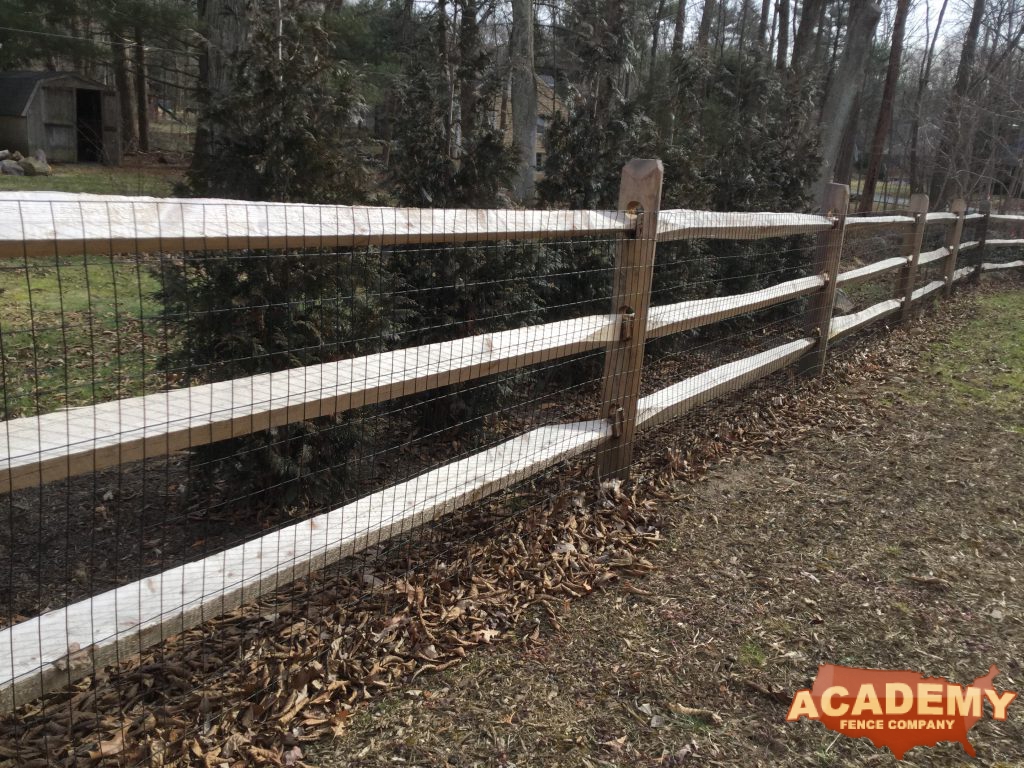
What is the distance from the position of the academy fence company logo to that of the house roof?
22.6m

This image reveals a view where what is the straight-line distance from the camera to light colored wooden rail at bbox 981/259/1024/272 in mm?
14040

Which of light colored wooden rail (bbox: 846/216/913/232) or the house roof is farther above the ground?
the house roof

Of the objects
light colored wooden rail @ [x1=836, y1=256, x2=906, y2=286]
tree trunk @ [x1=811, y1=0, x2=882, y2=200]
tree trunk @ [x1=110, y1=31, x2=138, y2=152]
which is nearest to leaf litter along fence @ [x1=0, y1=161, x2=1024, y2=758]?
light colored wooden rail @ [x1=836, y1=256, x2=906, y2=286]

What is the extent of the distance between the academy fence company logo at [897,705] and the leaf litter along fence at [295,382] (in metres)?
1.55

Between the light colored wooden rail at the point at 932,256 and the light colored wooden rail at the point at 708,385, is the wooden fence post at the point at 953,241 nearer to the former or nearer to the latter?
the light colored wooden rail at the point at 932,256

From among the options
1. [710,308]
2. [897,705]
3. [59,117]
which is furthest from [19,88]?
[897,705]

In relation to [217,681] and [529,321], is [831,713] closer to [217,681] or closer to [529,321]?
[217,681]

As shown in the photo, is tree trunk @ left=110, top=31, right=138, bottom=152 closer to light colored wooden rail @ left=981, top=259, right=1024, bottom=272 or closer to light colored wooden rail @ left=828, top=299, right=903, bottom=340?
light colored wooden rail @ left=828, top=299, right=903, bottom=340

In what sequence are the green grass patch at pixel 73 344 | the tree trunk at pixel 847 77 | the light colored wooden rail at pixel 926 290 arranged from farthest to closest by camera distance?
1. the tree trunk at pixel 847 77
2. the light colored wooden rail at pixel 926 290
3. the green grass patch at pixel 73 344

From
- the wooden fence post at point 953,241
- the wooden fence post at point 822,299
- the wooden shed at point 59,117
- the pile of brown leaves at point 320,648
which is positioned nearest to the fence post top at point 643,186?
the pile of brown leaves at point 320,648

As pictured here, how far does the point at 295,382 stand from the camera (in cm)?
268

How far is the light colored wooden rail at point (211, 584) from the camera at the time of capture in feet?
6.72

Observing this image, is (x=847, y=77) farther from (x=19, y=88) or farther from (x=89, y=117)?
(x=19, y=88)

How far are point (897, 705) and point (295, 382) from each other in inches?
92.8
